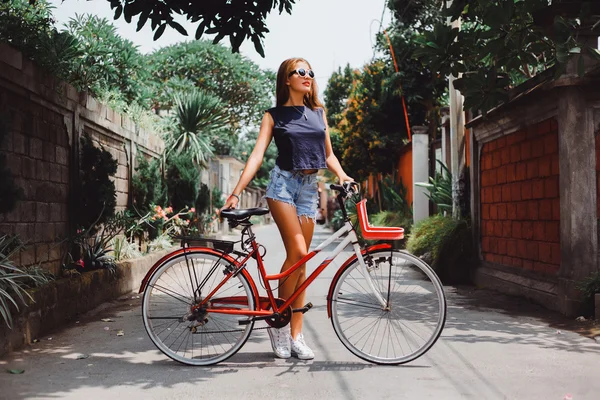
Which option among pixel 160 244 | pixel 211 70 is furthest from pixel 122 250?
pixel 211 70

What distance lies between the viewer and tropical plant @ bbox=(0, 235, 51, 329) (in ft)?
14.8

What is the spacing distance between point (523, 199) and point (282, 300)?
13.7 ft

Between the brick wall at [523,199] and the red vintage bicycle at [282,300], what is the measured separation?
9.67ft

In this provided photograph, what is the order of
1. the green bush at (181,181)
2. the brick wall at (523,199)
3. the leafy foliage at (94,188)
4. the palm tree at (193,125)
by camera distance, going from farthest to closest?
the palm tree at (193,125), the green bush at (181,181), the leafy foliage at (94,188), the brick wall at (523,199)

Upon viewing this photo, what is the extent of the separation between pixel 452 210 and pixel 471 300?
126 inches

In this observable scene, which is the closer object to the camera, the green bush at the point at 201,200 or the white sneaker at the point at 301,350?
the white sneaker at the point at 301,350

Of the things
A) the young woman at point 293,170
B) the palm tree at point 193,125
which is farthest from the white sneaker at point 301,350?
the palm tree at point 193,125

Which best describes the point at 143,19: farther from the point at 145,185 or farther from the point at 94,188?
the point at 145,185

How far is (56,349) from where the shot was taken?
475 cm

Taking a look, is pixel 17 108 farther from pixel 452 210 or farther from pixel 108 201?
pixel 452 210

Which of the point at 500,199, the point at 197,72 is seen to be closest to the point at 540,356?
the point at 500,199

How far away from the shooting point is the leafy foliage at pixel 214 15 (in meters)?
5.18

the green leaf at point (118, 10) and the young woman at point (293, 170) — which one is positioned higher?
the green leaf at point (118, 10)

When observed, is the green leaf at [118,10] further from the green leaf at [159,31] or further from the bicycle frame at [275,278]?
the bicycle frame at [275,278]
